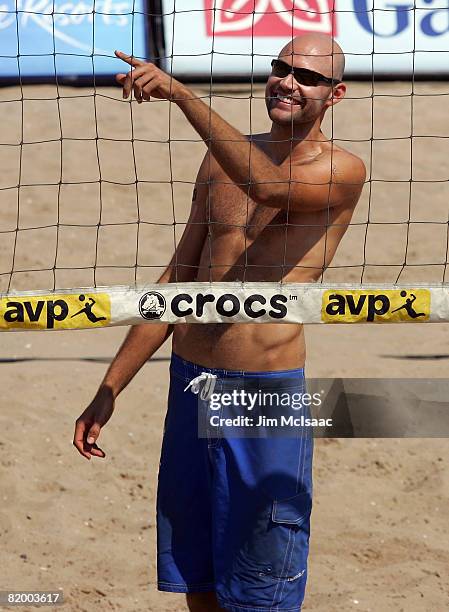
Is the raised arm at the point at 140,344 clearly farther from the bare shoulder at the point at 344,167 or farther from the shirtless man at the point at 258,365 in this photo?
the bare shoulder at the point at 344,167

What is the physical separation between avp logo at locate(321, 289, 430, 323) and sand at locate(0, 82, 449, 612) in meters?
0.24

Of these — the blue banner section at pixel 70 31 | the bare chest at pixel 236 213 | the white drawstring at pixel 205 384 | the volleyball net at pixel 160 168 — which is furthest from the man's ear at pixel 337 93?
the blue banner section at pixel 70 31

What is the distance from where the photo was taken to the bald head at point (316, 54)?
3312 mm

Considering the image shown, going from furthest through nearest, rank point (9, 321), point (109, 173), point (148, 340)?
point (109, 173), point (148, 340), point (9, 321)

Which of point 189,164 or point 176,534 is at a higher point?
point 189,164

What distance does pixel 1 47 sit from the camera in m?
8.62

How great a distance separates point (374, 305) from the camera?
3.18 meters

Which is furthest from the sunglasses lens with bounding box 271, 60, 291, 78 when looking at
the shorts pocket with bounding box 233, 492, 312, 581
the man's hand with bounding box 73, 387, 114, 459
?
the shorts pocket with bounding box 233, 492, 312, 581

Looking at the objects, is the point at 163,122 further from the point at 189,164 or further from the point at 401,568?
the point at 401,568

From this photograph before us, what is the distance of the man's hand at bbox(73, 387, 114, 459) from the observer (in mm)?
Result: 3525

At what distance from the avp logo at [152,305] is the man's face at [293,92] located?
641 mm

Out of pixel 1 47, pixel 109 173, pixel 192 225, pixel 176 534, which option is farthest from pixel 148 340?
pixel 1 47

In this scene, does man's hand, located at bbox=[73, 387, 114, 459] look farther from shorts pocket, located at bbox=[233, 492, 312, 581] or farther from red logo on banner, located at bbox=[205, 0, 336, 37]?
red logo on banner, located at bbox=[205, 0, 336, 37]

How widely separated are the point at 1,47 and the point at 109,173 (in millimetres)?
1329
